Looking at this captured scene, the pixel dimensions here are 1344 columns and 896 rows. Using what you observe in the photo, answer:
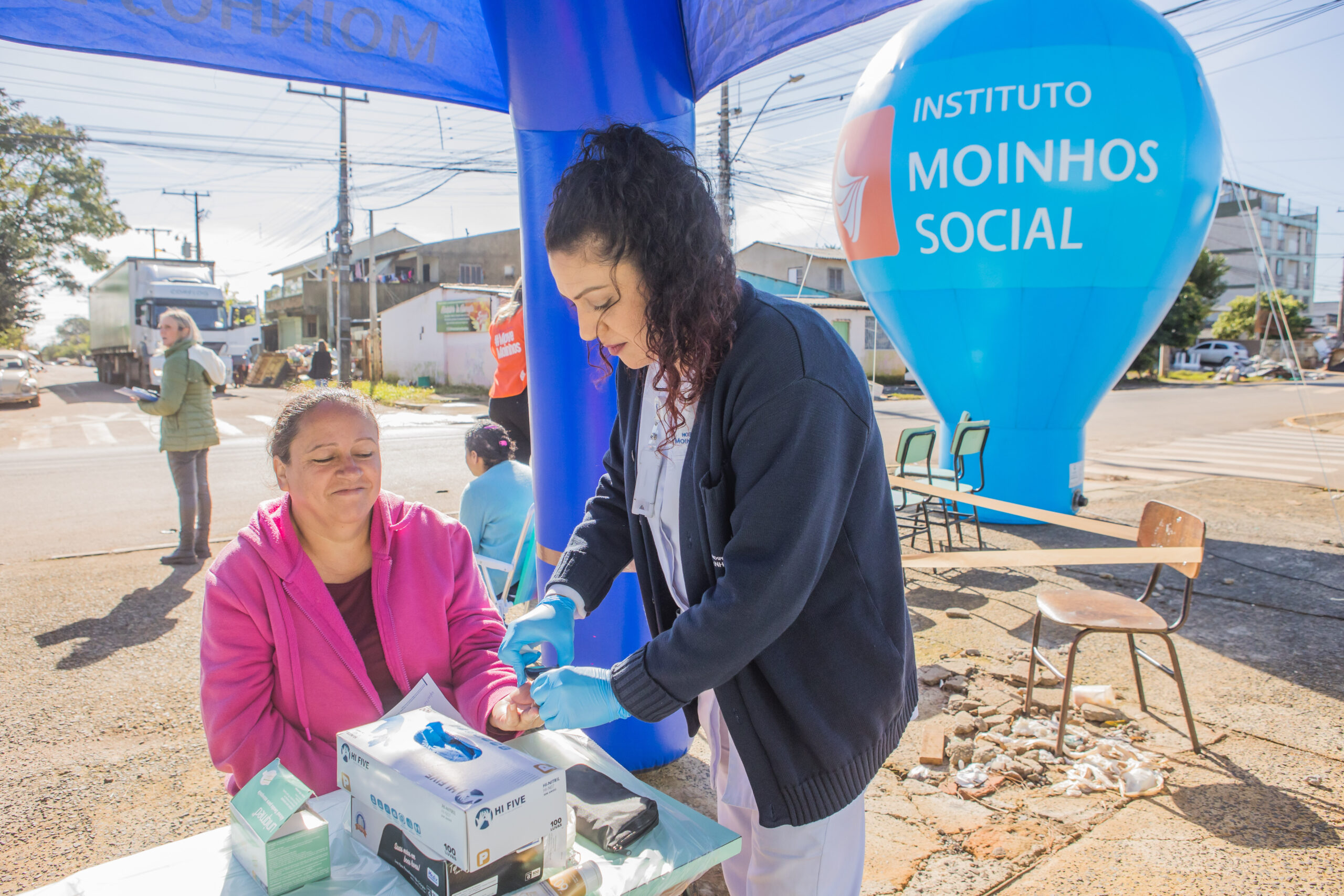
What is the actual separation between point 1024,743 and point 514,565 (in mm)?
2296

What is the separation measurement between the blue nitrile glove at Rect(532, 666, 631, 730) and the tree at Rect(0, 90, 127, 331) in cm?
3342

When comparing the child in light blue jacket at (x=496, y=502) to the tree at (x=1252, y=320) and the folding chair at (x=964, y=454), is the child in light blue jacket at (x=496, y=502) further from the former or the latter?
the tree at (x=1252, y=320)

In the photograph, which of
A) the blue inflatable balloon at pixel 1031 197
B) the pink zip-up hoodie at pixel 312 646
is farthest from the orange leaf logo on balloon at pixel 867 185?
the pink zip-up hoodie at pixel 312 646

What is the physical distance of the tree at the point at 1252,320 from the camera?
36344 mm

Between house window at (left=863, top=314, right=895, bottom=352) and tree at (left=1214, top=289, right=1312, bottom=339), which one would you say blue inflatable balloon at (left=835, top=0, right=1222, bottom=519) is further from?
tree at (left=1214, top=289, right=1312, bottom=339)

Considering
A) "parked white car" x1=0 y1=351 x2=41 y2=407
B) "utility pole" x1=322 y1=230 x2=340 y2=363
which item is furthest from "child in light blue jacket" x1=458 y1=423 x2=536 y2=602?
"utility pole" x1=322 y1=230 x2=340 y2=363

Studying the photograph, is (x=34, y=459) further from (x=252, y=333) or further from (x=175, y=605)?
(x=252, y=333)

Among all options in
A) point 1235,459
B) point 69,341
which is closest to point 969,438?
point 1235,459

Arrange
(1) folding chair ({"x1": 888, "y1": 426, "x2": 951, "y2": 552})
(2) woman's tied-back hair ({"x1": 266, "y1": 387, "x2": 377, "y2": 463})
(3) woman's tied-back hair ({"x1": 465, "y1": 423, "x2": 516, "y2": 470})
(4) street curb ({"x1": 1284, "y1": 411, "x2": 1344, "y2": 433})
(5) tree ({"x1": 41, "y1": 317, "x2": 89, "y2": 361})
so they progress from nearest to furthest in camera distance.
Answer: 1. (2) woman's tied-back hair ({"x1": 266, "y1": 387, "x2": 377, "y2": 463})
2. (3) woman's tied-back hair ({"x1": 465, "y1": 423, "x2": 516, "y2": 470})
3. (1) folding chair ({"x1": 888, "y1": 426, "x2": 951, "y2": 552})
4. (4) street curb ({"x1": 1284, "y1": 411, "x2": 1344, "y2": 433})
5. (5) tree ({"x1": 41, "y1": 317, "x2": 89, "y2": 361})

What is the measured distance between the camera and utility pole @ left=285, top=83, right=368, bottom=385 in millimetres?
21641

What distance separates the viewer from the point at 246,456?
11.6m

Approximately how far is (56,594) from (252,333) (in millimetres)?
25054

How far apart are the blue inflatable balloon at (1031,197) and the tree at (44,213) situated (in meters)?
30.2

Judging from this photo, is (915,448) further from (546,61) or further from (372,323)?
(372,323)
